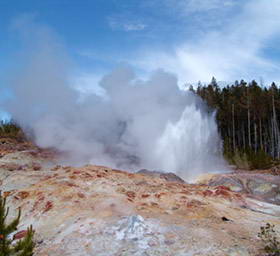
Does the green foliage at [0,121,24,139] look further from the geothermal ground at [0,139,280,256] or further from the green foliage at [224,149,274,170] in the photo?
the green foliage at [224,149,274,170]

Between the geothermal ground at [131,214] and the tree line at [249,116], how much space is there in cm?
2326

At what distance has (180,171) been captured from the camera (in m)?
18.4

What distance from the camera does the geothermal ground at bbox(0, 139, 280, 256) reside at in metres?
6.21

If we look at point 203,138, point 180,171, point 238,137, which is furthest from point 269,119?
point 180,171

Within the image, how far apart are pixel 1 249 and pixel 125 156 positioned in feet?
47.3

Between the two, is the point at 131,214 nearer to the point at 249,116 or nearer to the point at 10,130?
the point at 10,130

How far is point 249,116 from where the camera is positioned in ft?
120

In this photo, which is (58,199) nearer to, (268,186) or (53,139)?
(268,186)

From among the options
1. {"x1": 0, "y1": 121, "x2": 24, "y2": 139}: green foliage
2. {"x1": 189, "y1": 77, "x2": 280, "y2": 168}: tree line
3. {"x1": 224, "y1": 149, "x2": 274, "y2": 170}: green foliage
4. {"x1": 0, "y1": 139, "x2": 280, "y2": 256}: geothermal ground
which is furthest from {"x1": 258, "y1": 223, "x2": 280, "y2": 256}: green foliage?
{"x1": 189, "y1": 77, "x2": 280, "y2": 168}: tree line

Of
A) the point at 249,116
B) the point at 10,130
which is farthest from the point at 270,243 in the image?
the point at 249,116

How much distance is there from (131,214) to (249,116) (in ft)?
104

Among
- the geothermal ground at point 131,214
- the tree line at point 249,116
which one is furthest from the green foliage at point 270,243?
the tree line at point 249,116

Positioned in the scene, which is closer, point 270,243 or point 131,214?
point 270,243

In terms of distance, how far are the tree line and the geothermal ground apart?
23.3 m
